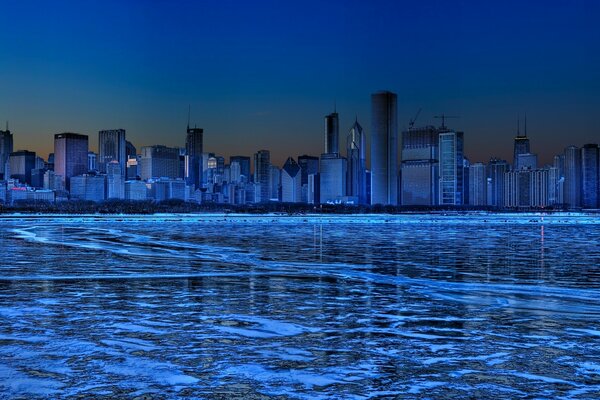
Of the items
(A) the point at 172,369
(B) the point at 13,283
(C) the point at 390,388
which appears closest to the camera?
(C) the point at 390,388

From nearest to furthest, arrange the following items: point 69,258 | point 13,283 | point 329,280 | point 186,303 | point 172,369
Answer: point 172,369 → point 186,303 → point 13,283 → point 329,280 → point 69,258

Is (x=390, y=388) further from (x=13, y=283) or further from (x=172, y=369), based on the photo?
(x=13, y=283)

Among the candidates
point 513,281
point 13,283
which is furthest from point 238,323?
point 513,281

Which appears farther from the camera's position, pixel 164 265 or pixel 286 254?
pixel 286 254

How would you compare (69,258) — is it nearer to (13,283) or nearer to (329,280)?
(13,283)

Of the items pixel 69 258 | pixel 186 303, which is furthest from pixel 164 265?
pixel 186 303

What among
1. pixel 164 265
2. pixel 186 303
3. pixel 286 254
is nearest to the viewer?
pixel 186 303
